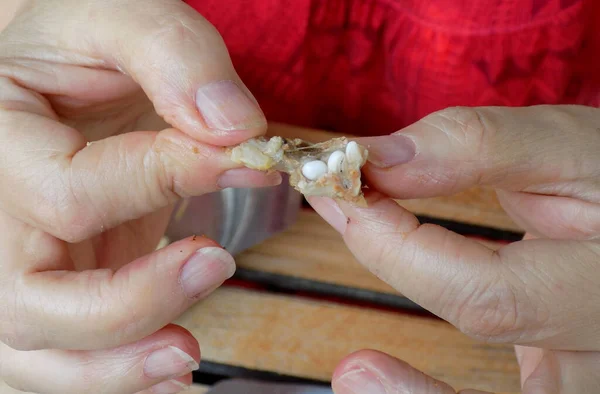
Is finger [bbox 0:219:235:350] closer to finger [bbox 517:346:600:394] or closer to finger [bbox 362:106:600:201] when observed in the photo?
finger [bbox 362:106:600:201]

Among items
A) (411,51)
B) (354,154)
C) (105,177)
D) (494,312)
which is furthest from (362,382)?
(411,51)

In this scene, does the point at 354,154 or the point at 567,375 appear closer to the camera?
the point at 354,154

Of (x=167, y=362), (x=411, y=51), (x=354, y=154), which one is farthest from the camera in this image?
(x=411, y=51)

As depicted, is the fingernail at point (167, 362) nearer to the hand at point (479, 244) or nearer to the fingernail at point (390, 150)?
the hand at point (479, 244)

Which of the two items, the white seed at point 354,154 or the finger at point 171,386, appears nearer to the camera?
the white seed at point 354,154

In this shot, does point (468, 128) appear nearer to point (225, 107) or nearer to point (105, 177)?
point (225, 107)

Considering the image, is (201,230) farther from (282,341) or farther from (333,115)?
(333,115)

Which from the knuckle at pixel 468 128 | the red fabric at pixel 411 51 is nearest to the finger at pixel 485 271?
the knuckle at pixel 468 128
